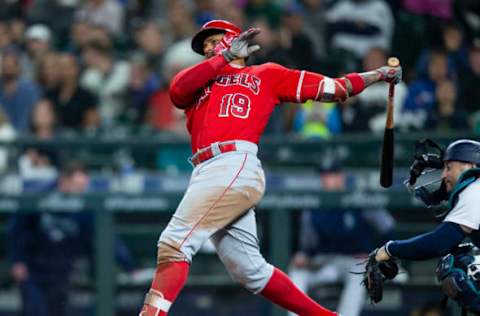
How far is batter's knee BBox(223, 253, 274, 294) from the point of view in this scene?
648cm

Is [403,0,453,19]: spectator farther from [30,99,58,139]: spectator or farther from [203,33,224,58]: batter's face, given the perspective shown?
[203,33,224,58]: batter's face

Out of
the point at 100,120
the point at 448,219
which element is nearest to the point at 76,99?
the point at 100,120

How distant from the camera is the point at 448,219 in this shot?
5.83 metres

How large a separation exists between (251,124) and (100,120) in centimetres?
518

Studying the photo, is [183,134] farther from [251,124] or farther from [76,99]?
[251,124]

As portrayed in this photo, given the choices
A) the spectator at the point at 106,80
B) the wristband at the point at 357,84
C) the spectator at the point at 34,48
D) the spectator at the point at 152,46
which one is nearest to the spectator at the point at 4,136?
the spectator at the point at 106,80

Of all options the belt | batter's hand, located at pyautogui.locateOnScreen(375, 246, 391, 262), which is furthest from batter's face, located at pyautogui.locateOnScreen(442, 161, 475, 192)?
the belt

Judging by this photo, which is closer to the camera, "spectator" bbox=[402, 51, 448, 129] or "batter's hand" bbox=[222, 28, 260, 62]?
"batter's hand" bbox=[222, 28, 260, 62]

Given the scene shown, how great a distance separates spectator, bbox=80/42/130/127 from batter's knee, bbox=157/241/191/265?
17.6 feet

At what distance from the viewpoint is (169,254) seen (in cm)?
629

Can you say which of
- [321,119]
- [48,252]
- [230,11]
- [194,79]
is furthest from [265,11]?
[194,79]

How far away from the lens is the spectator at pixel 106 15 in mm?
13008

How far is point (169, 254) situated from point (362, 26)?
567 cm

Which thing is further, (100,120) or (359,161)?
(100,120)
